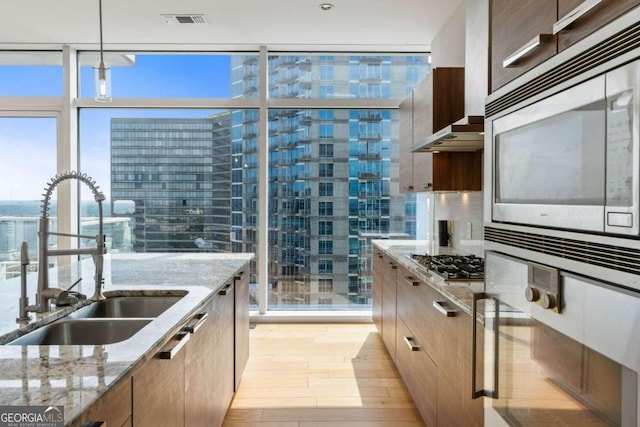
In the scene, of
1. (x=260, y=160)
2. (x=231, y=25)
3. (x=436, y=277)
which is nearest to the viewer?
(x=436, y=277)

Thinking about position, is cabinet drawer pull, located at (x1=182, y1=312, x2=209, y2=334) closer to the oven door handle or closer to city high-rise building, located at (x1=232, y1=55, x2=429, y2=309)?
the oven door handle

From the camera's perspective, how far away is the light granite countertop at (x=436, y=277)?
170 cm

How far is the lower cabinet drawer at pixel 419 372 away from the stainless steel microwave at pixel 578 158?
1167 millimetres

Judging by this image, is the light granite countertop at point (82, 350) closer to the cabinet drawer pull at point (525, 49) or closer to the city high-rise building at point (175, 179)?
the cabinet drawer pull at point (525, 49)

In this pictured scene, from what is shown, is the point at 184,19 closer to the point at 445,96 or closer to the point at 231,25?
the point at 231,25

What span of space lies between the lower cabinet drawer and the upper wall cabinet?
4.55 feet

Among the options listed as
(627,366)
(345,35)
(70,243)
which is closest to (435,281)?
(627,366)

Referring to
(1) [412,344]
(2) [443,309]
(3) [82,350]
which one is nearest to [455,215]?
(1) [412,344]

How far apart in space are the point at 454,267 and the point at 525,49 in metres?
1.41

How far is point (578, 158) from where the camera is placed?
880 mm

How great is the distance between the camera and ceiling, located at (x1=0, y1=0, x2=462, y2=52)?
3.48 metres

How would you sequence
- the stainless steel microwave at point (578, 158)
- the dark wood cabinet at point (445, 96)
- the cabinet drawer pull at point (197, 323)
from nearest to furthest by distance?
the stainless steel microwave at point (578, 158) → the cabinet drawer pull at point (197, 323) → the dark wood cabinet at point (445, 96)

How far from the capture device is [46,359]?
1.07m

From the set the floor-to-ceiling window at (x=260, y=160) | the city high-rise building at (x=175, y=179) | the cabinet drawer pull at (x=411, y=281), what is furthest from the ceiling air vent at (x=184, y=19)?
the cabinet drawer pull at (x=411, y=281)
